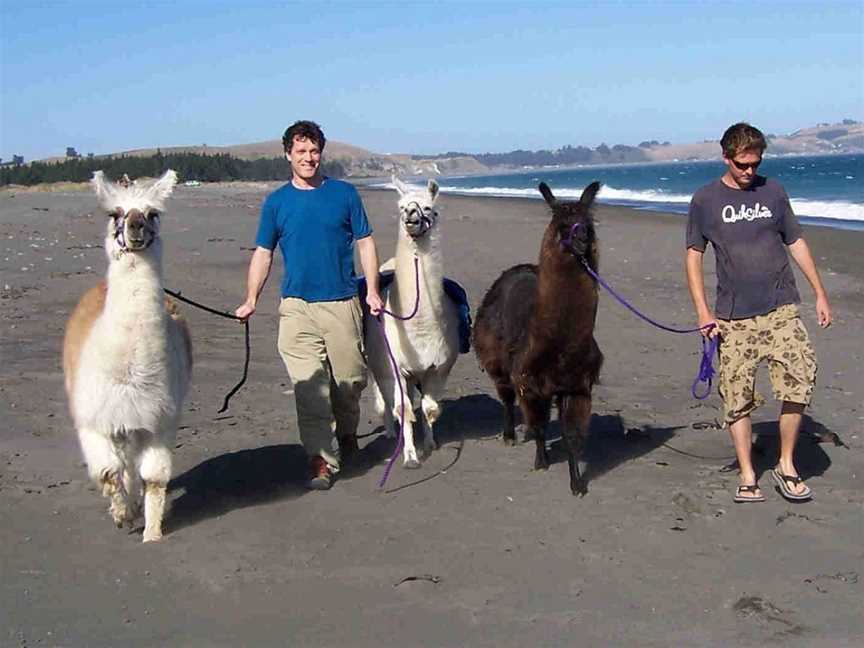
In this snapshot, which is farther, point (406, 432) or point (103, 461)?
point (406, 432)

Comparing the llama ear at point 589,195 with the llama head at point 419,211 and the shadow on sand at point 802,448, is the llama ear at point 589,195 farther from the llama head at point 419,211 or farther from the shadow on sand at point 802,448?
the shadow on sand at point 802,448

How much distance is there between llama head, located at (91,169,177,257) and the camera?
15.7ft

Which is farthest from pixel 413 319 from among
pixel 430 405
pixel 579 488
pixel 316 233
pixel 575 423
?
pixel 579 488

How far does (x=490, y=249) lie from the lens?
18.9 m

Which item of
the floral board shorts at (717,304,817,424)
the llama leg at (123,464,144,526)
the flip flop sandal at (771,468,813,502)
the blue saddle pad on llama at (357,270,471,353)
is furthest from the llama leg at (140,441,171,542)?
the flip flop sandal at (771,468,813,502)

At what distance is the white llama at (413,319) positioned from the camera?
21.1 ft

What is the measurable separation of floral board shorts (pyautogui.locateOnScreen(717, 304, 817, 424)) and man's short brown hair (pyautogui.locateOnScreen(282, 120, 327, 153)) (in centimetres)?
240

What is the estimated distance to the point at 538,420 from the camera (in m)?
6.21

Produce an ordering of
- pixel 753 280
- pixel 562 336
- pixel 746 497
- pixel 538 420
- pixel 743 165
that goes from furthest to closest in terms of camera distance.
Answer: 1. pixel 538 420
2. pixel 562 336
3. pixel 746 497
4. pixel 753 280
5. pixel 743 165

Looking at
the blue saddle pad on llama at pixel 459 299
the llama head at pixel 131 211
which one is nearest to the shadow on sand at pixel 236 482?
the blue saddle pad on llama at pixel 459 299

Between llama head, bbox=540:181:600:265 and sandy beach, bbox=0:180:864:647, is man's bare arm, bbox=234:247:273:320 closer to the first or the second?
sandy beach, bbox=0:180:864:647

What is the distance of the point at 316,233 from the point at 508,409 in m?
2.05

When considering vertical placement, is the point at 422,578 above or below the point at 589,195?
below

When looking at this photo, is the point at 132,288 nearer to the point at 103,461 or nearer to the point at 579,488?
the point at 103,461
